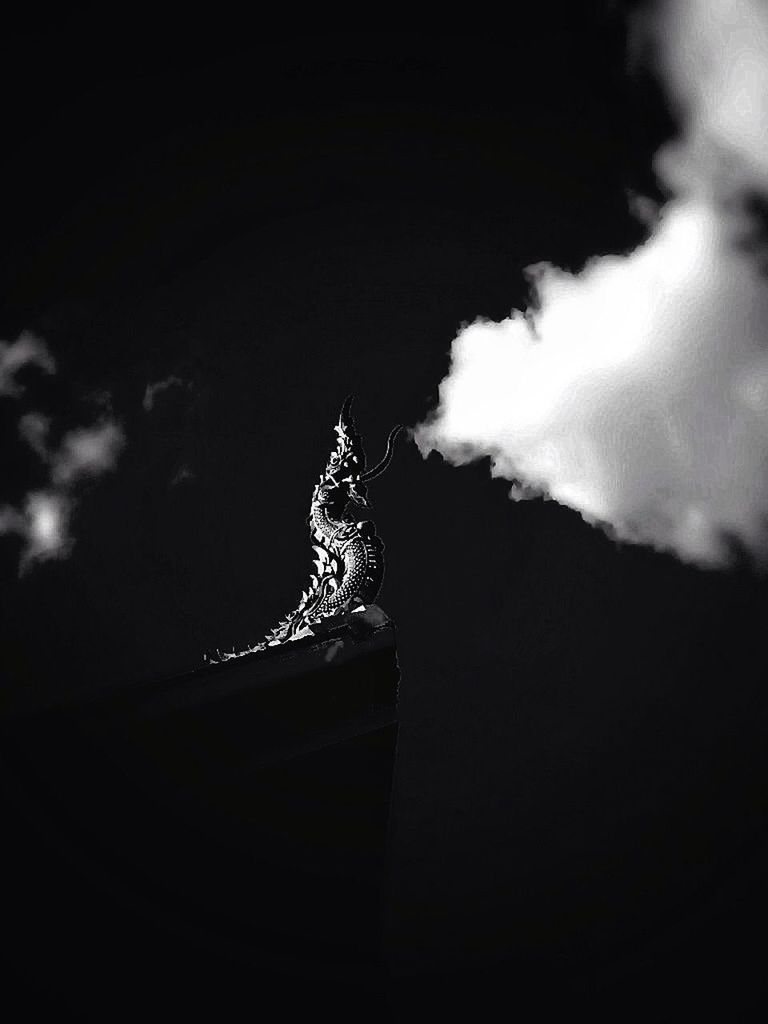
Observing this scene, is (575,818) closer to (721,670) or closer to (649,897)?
(649,897)

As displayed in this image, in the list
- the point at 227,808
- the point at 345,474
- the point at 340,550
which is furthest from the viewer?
the point at 345,474

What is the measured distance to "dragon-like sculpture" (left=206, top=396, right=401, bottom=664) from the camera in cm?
212

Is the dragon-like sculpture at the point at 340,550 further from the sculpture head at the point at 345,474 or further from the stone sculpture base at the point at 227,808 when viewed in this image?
the stone sculpture base at the point at 227,808

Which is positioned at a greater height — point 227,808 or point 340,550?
point 340,550

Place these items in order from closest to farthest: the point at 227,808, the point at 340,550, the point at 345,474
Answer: the point at 227,808 → the point at 340,550 → the point at 345,474

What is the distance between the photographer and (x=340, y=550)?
2.39 m

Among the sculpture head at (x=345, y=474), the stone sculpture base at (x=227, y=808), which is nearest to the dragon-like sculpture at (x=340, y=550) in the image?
the sculpture head at (x=345, y=474)

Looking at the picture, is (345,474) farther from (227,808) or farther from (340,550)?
(227,808)

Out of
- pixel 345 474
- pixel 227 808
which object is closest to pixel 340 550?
pixel 345 474

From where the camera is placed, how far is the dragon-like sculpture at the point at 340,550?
2.12m

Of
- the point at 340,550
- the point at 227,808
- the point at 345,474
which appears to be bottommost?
the point at 227,808

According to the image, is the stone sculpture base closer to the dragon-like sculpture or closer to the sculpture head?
the dragon-like sculpture

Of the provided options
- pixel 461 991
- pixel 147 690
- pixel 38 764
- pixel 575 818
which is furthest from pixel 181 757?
pixel 575 818

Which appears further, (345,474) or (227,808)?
(345,474)
